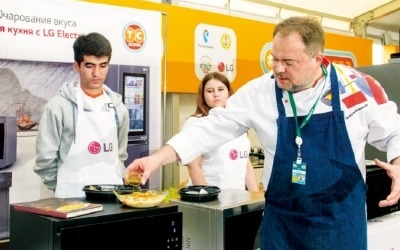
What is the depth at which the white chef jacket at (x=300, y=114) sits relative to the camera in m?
1.70

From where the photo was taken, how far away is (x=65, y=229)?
4.36 feet

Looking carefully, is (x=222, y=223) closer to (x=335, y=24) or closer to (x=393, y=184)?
(x=393, y=184)

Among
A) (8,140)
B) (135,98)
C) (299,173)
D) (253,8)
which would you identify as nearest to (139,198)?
(299,173)

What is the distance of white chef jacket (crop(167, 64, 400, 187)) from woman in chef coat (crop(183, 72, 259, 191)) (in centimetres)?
93

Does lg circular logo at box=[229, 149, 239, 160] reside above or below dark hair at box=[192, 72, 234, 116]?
below

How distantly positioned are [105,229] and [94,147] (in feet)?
4.55

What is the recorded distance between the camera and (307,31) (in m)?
1.69

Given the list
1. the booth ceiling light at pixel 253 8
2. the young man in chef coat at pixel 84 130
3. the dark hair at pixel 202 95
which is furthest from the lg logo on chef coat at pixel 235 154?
the booth ceiling light at pixel 253 8

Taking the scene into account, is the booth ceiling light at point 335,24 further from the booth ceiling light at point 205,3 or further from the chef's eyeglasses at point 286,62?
the chef's eyeglasses at point 286,62

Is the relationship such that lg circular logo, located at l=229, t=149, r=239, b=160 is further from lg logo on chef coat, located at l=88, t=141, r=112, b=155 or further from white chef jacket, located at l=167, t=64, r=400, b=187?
white chef jacket, located at l=167, t=64, r=400, b=187

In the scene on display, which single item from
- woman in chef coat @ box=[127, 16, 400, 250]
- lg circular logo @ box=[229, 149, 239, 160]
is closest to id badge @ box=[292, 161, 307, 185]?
woman in chef coat @ box=[127, 16, 400, 250]

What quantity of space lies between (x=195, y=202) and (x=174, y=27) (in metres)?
2.24

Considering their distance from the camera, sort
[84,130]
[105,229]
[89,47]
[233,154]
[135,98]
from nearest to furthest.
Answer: [105,229] → [84,130] → [89,47] → [233,154] → [135,98]

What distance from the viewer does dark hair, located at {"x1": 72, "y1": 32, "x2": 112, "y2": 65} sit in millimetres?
2814
